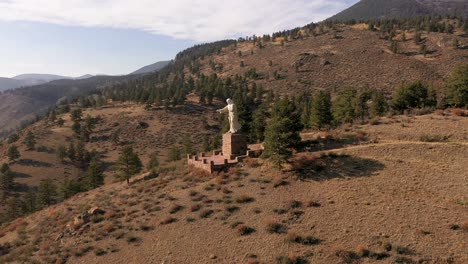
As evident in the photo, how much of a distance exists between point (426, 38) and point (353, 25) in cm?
4648

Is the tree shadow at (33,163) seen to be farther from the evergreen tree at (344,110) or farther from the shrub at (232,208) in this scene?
the shrub at (232,208)

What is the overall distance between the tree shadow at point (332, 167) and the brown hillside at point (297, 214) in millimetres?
85

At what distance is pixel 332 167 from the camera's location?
30.3 m

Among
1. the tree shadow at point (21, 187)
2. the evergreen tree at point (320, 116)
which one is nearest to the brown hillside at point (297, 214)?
the evergreen tree at point (320, 116)

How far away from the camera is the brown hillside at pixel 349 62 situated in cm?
12425

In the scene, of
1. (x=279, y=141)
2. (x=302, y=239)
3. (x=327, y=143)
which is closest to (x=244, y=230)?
(x=302, y=239)

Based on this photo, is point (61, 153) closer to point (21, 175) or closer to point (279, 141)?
point (21, 175)

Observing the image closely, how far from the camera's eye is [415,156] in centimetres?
3028

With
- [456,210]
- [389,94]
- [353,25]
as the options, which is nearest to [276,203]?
[456,210]

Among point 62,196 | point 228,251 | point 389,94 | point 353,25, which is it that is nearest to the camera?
point 228,251

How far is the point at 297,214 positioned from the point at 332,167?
704 centimetres

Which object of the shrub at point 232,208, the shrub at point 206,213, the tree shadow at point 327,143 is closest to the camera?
the shrub at point 206,213

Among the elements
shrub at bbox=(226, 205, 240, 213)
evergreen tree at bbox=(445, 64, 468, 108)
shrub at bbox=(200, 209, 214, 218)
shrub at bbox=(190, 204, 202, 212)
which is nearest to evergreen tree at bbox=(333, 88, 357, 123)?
evergreen tree at bbox=(445, 64, 468, 108)

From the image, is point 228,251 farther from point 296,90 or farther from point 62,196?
point 296,90
